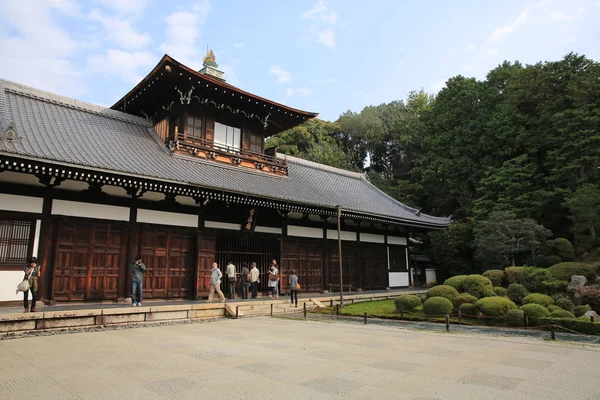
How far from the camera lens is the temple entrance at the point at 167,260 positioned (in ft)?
43.3

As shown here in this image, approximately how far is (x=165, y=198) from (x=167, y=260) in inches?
86.3

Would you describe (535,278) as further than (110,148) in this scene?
Yes

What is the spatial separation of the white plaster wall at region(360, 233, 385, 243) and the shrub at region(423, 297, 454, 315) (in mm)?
8527

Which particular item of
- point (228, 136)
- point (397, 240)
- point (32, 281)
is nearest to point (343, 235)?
point (397, 240)

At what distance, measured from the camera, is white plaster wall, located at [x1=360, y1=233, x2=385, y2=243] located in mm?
21062

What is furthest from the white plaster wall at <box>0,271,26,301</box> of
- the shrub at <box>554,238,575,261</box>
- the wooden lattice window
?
the shrub at <box>554,238,575,261</box>

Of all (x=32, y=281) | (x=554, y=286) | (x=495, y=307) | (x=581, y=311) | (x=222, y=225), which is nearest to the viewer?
(x=32, y=281)

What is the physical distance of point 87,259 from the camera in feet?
39.5

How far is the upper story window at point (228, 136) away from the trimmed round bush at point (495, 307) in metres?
12.3

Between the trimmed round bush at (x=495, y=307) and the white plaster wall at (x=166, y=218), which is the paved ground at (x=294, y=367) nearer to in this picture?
the trimmed round bush at (x=495, y=307)

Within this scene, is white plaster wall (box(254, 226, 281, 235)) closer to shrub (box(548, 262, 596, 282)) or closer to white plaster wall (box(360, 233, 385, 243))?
white plaster wall (box(360, 233, 385, 243))

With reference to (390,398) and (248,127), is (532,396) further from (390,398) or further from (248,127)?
(248,127)

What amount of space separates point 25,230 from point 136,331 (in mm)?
4807

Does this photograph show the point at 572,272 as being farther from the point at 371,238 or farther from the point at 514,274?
the point at 371,238
